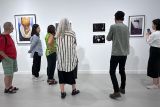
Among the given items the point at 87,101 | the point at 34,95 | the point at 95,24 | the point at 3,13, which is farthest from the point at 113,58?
the point at 3,13

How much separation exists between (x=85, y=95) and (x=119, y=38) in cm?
128

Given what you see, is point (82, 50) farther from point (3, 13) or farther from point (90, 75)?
point (3, 13)

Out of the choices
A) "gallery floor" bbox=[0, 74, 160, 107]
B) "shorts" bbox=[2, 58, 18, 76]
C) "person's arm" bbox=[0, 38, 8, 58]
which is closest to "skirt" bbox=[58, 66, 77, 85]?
"gallery floor" bbox=[0, 74, 160, 107]

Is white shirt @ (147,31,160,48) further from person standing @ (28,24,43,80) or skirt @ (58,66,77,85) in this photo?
person standing @ (28,24,43,80)

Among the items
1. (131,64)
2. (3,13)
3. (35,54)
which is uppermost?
(3,13)

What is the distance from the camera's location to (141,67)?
216 inches

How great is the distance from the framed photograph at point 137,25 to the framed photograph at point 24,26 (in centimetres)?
269

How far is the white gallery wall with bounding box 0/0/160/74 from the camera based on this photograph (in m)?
5.30

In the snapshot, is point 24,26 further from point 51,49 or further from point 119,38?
point 119,38

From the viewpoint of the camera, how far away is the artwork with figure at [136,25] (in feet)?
17.4

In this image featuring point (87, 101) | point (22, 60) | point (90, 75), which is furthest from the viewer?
point (22, 60)

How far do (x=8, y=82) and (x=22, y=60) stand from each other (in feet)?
6.07

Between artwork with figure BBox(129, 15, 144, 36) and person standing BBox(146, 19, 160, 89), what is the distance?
1.29 m

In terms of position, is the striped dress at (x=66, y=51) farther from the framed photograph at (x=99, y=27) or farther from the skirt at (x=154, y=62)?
the framed photograph at (x=99, y=27)
